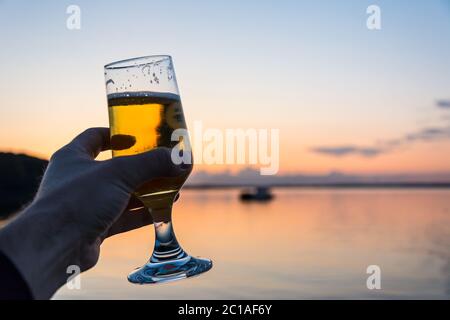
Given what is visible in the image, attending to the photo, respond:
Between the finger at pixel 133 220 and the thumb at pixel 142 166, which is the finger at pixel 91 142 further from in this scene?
the finger at pixel 133 220

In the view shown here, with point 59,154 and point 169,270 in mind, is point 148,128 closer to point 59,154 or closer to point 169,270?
point 59,154

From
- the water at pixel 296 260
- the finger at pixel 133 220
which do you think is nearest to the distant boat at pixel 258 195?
the water at pixel 296 260

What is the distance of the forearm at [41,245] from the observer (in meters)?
1.67

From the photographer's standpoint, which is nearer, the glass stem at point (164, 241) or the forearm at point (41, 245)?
the forearm at point (41, 245)

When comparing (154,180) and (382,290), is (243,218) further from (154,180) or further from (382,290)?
(154,180)

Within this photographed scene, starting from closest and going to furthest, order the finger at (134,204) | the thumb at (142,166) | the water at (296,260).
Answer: the thumb at (142,166)
the finger at (134,204)
the water at (296,260)

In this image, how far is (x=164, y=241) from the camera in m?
2.20

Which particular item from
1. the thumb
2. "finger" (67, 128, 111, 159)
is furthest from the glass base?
"finger" (67, 128, 111, 159)

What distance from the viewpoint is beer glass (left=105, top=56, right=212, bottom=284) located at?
6.96ft

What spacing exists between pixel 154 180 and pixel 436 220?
48887 millimetres

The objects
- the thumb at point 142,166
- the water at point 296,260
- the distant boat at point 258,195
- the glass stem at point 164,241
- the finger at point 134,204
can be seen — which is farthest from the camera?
the distant boat at point 258,195

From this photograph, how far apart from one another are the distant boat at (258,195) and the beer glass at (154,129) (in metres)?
63.2

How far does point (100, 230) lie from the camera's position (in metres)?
2.03
